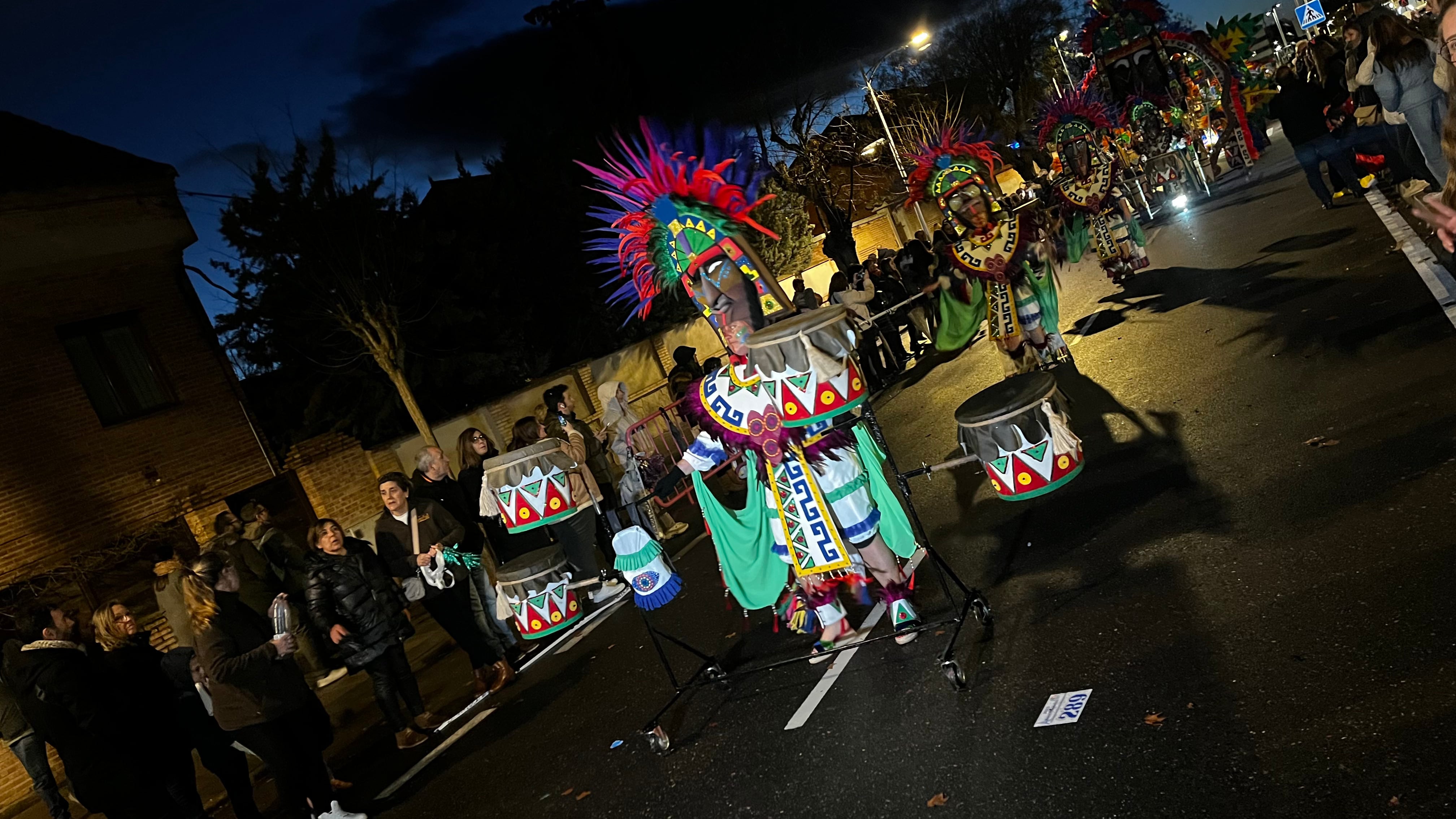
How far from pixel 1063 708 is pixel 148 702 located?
5.73 m

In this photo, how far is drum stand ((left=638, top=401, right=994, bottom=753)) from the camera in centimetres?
461

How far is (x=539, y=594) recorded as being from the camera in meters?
5.58

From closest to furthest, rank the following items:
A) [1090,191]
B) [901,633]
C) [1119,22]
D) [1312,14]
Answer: [901,633] → [1090,191] → [1119,22] → [1312,14]

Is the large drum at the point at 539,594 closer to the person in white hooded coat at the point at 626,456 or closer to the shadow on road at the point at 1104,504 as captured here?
the person in white hooded coat at the point at 626,456

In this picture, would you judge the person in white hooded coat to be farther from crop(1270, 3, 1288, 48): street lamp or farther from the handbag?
crop(1270, 3, 1288, 48): street lamp

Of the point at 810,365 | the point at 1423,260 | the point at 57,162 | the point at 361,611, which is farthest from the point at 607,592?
the point at 57,162

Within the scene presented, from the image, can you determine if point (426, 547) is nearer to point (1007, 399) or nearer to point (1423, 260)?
point (1007, 399)

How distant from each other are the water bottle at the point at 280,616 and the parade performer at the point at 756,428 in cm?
229

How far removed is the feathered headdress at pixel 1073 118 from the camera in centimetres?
1345

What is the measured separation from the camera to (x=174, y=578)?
220 inches

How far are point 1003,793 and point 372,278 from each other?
1361cm

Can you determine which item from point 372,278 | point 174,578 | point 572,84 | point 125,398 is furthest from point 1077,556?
point 572,84

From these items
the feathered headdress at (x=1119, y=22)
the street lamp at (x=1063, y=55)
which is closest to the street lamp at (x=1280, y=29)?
the street lamp at (x=1063, y=55)

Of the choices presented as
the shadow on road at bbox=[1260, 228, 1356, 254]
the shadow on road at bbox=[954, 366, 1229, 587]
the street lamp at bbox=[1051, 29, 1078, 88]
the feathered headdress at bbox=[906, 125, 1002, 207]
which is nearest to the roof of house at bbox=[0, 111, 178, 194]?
the feathered headdress at bbox=[906, 125, 1002, 207]
